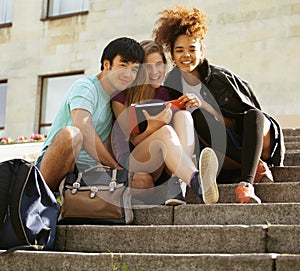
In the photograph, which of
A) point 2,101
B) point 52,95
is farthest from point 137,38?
point 2,101

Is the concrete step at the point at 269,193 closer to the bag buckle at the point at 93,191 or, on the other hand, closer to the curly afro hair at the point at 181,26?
the bag buckle at the point at 93,191

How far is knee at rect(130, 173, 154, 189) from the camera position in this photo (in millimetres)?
5199

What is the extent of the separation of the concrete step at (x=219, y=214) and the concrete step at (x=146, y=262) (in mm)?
713

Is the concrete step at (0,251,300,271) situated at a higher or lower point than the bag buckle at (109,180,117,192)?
lower

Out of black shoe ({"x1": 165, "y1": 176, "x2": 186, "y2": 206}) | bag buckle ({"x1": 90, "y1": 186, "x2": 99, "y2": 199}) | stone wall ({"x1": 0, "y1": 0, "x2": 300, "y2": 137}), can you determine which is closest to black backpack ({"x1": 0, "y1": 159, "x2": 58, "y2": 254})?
bag buckle ({"x1": 90, "y1": 186, "x2": 99, "y2": 199})

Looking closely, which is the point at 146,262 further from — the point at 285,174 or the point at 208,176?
the point at 285,174

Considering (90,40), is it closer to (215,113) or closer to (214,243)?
(215,113)

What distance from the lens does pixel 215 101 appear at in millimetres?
5883

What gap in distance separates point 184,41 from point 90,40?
10.7 m

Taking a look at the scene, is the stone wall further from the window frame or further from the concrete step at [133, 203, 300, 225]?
the concrete step at [133, 203, 300, 225]

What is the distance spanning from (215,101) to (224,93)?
0.10m

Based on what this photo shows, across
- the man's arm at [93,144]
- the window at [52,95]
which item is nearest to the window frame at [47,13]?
the window at [52,95]

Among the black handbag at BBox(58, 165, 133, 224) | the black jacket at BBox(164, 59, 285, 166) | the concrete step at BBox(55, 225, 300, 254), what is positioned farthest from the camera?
the black jacket at BBox(164, 59, 285, 166)

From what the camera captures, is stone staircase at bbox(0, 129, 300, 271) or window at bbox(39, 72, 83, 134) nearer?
stone staircase at bbox(0, 129, 300, 271)
